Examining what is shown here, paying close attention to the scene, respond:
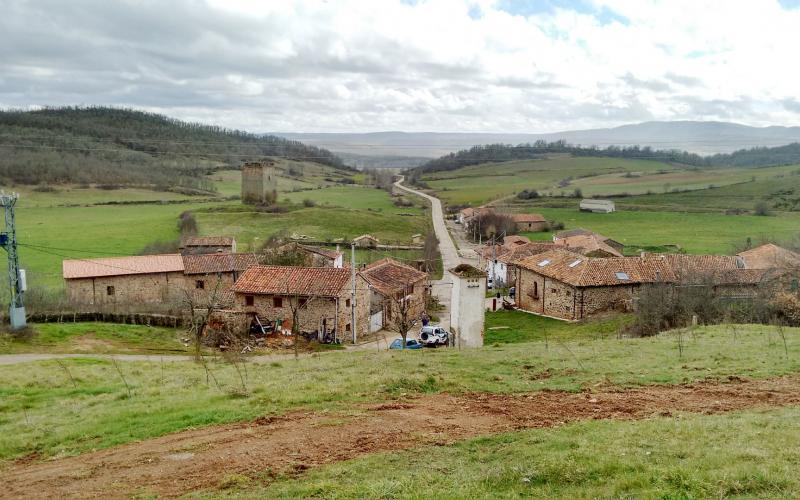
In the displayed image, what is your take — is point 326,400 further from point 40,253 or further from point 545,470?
point 40,253

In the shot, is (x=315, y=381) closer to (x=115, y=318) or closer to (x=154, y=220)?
(x=115, y=318)

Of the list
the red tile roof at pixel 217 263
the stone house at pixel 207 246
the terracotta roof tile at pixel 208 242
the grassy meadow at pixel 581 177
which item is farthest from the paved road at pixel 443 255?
the terracotta roof tile at pixel 208 242

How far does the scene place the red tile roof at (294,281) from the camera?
126 feet

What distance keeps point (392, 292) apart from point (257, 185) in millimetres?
72071

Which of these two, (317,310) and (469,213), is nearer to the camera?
(317,310)

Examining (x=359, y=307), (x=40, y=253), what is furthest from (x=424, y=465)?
(x=40, y=253)

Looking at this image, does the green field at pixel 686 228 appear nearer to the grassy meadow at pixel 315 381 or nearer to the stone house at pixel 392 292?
the stone house at pixel 392 292

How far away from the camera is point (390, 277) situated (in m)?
46.8

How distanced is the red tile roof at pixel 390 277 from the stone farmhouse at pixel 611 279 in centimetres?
893

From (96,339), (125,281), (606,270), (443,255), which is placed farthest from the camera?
(443,255)

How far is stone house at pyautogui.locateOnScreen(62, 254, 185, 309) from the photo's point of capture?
155 ft

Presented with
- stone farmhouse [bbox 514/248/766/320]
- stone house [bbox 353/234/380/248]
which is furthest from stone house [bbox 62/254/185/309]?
stone house [bbox 353/234/380/248]

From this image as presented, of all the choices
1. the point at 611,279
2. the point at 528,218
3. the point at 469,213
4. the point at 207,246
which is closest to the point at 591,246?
the point at 611,279

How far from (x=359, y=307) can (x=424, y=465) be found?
30.1 metres
